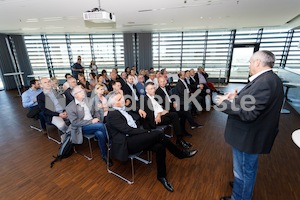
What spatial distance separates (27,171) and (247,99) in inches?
140

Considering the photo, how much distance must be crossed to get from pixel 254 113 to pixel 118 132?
1.70 metres

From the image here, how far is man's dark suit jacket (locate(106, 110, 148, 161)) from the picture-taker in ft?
7.19

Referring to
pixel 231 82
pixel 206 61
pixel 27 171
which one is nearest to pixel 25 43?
pixel 27 171

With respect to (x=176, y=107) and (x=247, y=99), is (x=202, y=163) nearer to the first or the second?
(x=176, y=107)

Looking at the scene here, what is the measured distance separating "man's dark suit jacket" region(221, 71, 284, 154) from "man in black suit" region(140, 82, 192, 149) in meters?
1.55

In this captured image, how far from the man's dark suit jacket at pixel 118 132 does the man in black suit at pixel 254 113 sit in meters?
1.31

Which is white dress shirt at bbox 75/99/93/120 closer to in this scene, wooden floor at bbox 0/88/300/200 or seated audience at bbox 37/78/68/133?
seated audience at bbox 37/78/68/133

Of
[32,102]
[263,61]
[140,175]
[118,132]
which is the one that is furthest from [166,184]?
[32,102]

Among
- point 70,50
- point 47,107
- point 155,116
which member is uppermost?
point 70,50

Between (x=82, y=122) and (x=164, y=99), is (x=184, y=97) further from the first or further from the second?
(x=82, y=122)

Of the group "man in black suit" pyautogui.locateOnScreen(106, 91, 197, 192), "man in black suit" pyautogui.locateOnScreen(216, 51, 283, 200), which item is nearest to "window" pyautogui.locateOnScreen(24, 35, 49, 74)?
"man in black suit" pyautogui.locateOnScreen(106, 91, 197, 192)

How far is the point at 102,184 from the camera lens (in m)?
2.42

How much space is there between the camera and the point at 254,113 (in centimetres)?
150

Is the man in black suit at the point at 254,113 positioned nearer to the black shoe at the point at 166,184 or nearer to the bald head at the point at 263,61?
the bald head at the point at 263,61
